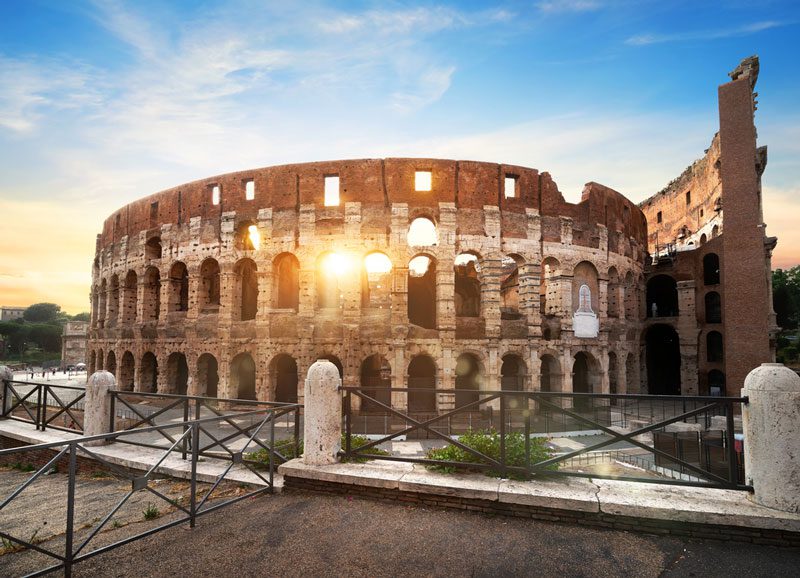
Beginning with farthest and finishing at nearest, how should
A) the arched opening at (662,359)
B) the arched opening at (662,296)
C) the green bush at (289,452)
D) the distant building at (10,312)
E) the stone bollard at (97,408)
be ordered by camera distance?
1. the distant building at (10,312)
2. the arched opening at (662,296)
3. the arched opening at (662,359)
4. the stone bollard at (97,408)
5. the green bush at (289,452)

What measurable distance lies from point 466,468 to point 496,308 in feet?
42.5

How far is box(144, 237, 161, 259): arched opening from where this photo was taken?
21516 mm

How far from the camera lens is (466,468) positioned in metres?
5.08

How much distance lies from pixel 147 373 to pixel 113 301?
5175mm

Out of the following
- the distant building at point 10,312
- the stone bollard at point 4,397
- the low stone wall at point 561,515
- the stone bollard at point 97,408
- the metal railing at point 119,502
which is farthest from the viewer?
the distant building at point 10,312

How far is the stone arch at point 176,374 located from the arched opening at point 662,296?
26.9 meters

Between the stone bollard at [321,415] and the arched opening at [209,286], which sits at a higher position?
the arched opening at [209,286]

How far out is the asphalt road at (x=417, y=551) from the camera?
344 cm

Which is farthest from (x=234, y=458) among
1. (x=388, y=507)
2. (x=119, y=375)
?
(x=119, y=375)

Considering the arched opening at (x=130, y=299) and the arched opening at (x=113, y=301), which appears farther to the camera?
the arched opening at (x=113, y=301)

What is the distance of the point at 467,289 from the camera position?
23.9m

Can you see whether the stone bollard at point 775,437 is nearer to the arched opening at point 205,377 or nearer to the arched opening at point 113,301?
the arched opening at point 205,377

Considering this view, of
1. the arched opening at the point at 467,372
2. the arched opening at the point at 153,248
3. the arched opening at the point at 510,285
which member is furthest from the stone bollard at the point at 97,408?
the arched opening at the point at 510,285

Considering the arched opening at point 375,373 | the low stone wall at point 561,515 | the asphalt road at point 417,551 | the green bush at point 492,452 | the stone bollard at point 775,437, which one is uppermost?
the stone bollard at point 775,437
